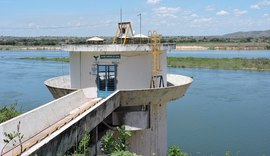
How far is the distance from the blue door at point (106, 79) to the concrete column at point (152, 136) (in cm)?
169

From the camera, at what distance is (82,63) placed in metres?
13.5

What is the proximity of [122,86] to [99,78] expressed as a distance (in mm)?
864

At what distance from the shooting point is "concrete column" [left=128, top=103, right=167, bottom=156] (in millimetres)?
14055

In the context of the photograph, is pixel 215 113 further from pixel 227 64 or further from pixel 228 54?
pixel 228 54

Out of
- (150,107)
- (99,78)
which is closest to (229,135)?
(150,107)

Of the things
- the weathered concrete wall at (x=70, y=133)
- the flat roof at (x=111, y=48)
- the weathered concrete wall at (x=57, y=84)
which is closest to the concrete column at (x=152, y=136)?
the flat roof at (x=111, y=48)

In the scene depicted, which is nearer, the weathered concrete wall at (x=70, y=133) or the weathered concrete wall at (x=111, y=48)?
the weathered concrete wall at (x=70, y=133)

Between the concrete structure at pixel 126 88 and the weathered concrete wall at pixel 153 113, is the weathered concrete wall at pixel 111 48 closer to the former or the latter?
the concrete structure at pixel 126 88

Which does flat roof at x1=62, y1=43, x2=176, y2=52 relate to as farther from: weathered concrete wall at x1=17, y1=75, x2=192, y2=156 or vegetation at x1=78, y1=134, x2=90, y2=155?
vegetation at x1=78, y1=134, x2=90, y2=155

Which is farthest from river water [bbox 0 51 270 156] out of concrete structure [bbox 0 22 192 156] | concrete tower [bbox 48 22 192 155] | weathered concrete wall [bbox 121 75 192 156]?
concrete tower [bbox 48 22 192 155]

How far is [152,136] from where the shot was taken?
47.0ft

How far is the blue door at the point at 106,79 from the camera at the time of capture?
13.1m

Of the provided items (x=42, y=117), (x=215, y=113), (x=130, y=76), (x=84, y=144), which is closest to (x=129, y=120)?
(x=130, y=76)

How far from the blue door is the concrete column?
1.69m
